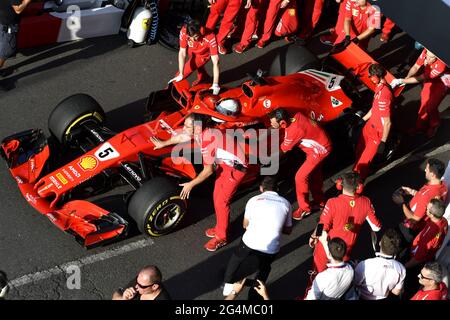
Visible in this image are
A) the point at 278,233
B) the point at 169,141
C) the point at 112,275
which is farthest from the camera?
the point at 169,141

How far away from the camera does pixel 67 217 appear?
8.48m

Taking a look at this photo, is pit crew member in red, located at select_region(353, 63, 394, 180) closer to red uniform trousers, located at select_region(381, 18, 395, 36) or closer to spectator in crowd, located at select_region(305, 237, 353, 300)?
spectator in crowd, located at select_region(305, 237, 353, 300)

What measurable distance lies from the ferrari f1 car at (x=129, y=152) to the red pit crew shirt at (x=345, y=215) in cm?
174

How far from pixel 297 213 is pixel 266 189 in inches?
70.1

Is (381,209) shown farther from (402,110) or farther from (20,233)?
(20,233)

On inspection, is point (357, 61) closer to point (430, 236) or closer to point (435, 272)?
point (430, 236)

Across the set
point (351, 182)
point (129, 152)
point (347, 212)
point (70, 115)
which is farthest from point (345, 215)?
point (70, 115)

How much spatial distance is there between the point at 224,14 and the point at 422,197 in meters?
4.81

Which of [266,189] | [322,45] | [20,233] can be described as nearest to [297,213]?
[266,189]

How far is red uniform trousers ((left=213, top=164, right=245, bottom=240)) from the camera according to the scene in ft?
27.9

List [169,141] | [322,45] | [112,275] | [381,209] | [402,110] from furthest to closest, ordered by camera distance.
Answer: [322,45] → [402,110] → [381,209] → [169,141] → [112,275]

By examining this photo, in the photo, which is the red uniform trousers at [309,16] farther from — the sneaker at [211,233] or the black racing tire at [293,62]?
the sneaker at [211,233]

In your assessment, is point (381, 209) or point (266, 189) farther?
point (381, 209)

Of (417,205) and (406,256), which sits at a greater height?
(417,205)
